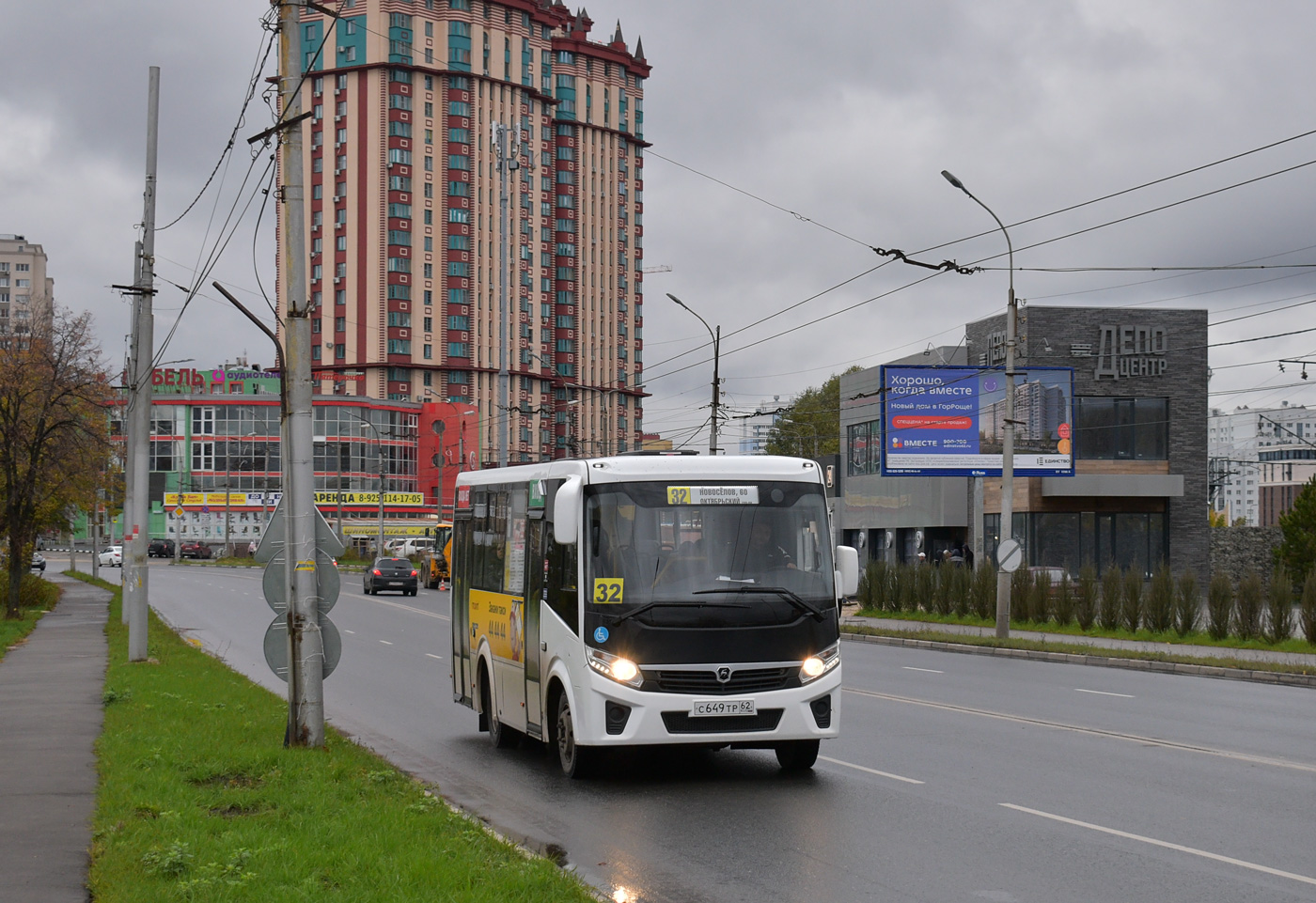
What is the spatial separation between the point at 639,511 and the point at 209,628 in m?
24.7

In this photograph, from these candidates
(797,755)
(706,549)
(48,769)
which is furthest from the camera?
(797,755)

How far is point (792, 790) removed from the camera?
10867 millimetres

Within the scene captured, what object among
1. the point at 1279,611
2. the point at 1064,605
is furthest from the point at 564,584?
the point at 1064,605

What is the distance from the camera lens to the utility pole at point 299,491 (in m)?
12.2

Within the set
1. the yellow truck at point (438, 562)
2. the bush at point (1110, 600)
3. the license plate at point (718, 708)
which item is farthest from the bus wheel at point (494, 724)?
the yellow truck at point (438, 562)

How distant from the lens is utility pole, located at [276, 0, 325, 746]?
12227mm

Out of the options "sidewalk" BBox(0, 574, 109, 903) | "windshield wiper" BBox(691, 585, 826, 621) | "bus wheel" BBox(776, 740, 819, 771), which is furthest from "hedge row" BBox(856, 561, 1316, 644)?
"sidewalk" BBox(0, 574, 109, 903)

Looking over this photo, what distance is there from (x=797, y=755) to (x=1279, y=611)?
729 inches

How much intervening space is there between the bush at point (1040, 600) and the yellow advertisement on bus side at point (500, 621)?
21.4 meters

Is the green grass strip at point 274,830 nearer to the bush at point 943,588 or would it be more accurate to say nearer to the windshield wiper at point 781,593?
the windshield wiper at point 781,593

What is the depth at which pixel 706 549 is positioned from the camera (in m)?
11.5

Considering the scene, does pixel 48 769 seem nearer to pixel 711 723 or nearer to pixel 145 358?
pixel 711 723

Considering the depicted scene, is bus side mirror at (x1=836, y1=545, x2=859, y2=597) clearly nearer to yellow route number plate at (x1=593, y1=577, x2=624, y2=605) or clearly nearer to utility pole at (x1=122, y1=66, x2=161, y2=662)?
yellow route number plate at (x1=593, y1=577, x2=624, y2=605)

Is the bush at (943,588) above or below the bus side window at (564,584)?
below
